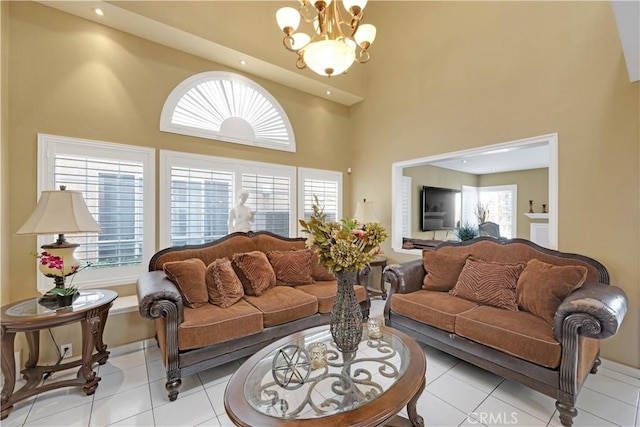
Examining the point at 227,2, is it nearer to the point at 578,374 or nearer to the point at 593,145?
the point at 593,145

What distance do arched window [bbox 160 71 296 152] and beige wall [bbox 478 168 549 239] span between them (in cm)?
694

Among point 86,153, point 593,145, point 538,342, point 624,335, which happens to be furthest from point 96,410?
point 593,145

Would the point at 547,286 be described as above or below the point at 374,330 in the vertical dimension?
above

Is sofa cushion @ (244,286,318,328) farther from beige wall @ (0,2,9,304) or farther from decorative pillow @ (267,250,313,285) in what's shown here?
beige wall @ (0,2,9,304)

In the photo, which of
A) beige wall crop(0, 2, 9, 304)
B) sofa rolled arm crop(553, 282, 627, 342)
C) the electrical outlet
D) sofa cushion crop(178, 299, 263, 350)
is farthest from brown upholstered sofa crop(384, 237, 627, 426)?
beige wall crop(0, 2, 9, 304)

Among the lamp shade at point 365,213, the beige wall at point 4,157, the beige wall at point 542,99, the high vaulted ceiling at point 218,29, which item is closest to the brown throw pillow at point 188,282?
the beige wall at point 4,157

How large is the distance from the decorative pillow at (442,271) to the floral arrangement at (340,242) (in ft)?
5.63

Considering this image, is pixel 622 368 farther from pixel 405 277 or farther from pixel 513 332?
pixel 405 277

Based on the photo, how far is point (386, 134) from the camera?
179 inches

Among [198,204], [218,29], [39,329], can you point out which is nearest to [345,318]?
[39,329]

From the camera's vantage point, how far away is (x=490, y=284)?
8.52 feet

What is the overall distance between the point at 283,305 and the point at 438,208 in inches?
221

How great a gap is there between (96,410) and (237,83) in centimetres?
379

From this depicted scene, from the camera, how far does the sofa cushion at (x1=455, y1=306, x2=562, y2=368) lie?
1887 mm
